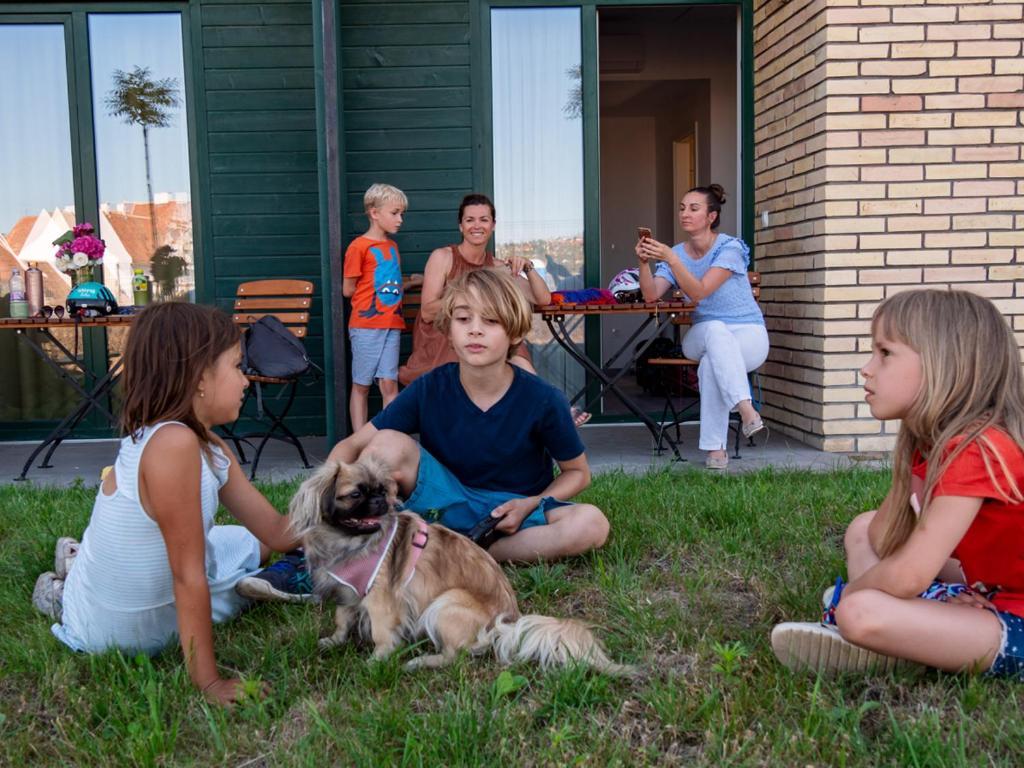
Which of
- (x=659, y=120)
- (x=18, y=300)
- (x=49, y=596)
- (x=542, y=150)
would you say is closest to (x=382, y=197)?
(x=542, y=150)

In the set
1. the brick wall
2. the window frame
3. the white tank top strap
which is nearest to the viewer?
the white tank top strap

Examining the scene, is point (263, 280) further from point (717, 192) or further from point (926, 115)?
point (926, 115)

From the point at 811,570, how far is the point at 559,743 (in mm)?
1422

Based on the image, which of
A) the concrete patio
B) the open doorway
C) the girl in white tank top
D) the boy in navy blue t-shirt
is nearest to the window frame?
the concrete patio

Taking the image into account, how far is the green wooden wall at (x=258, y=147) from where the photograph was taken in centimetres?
636

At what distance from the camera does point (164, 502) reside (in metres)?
2.27

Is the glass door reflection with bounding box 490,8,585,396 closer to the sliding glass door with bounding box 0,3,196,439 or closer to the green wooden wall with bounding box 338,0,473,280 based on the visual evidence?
the green wooden wall with bounding box 338,0,473,280

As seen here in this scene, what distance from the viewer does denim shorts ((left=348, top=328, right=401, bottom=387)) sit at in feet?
18.5

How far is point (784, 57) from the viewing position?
591 cm

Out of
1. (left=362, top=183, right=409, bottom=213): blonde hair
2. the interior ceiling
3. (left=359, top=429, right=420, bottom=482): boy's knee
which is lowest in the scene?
(left=359, top=429, right=420, bottom=482): boy's knee

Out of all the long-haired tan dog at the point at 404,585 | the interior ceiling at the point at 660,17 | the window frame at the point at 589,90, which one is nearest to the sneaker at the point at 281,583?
the long-haired tan dog at the point at 404,585

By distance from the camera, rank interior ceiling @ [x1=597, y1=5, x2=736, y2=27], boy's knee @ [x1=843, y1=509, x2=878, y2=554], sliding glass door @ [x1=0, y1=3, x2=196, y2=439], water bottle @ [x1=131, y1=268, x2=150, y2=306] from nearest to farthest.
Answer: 1. boy's knee @ [x1=843, y1=509, x2=878, y2=554]
2. water bottle @ [x1=131, y1=268, x2=150, y2=306]
3. sliding glass door @ [x1=0, y1=3, x2=196, y2=439]
4. interior ceiling @ [x1=597, y1=5, x2=736, y2=27]

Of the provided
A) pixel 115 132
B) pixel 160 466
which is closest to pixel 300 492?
pixel 160 466

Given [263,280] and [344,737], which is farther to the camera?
[263,280]
